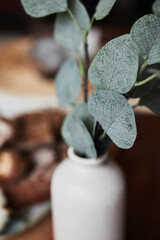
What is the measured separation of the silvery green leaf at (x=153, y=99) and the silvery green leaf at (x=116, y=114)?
9 cm

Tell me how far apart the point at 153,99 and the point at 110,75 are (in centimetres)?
10

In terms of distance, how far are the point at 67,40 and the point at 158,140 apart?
46cm

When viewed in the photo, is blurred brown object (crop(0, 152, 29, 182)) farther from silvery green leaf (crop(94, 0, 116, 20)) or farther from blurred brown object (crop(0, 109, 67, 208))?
silvery green leaf (crop(94, 0, 116, 20))

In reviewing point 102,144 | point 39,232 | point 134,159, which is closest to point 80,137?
point 102,144

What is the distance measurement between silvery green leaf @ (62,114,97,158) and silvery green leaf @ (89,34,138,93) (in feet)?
0.23

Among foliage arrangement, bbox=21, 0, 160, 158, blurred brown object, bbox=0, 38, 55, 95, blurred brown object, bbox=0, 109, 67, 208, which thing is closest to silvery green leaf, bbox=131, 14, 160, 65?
foliage arrangement, bbox=21, 0, 160, 158

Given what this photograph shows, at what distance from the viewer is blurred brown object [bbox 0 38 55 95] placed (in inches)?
45.8

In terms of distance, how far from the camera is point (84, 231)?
48cm

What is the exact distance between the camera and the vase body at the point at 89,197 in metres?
0.45

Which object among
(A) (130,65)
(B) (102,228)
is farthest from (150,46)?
(B) (102,228)

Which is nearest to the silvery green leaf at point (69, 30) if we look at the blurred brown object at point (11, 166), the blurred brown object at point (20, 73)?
the blurred brown object at point (11, 166)

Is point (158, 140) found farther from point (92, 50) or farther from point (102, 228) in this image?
point (92, 50)

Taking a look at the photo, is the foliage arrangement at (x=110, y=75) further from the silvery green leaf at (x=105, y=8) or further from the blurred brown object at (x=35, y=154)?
the blurred brown object at (x=35, y=154)

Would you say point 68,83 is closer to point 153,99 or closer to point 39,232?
point 153,99
